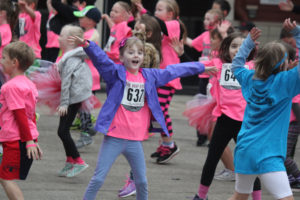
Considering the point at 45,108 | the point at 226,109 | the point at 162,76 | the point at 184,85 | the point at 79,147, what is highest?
the point at 162,76

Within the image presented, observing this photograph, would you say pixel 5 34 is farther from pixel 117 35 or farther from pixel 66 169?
pixel 117 35

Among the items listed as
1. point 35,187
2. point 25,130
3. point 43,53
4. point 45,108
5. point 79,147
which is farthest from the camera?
point 43,53

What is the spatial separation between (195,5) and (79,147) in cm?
753

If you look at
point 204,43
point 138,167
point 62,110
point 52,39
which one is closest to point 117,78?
point 138,167

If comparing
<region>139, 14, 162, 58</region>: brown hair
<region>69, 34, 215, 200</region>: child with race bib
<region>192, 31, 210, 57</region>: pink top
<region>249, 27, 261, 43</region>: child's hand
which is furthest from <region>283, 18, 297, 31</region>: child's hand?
<region>192, 31, 210, 57</region>: pink top

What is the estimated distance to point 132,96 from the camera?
5.05 meters

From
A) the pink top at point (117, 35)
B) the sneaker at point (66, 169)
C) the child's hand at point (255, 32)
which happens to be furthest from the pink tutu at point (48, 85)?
the child's hand at point (255, 32)

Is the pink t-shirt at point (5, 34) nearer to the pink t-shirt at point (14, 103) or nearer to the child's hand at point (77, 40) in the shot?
the pink t-shirt at point (14, 103)

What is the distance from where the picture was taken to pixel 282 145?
4.45 meters

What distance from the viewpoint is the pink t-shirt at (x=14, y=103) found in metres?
4.83

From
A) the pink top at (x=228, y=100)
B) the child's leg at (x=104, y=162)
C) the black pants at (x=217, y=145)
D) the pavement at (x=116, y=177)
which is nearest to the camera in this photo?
the child's leg at (x=104, y=162)

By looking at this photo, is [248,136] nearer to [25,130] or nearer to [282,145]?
[282,145]

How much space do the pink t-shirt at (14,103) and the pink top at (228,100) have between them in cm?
187

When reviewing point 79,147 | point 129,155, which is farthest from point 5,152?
point 79,147
